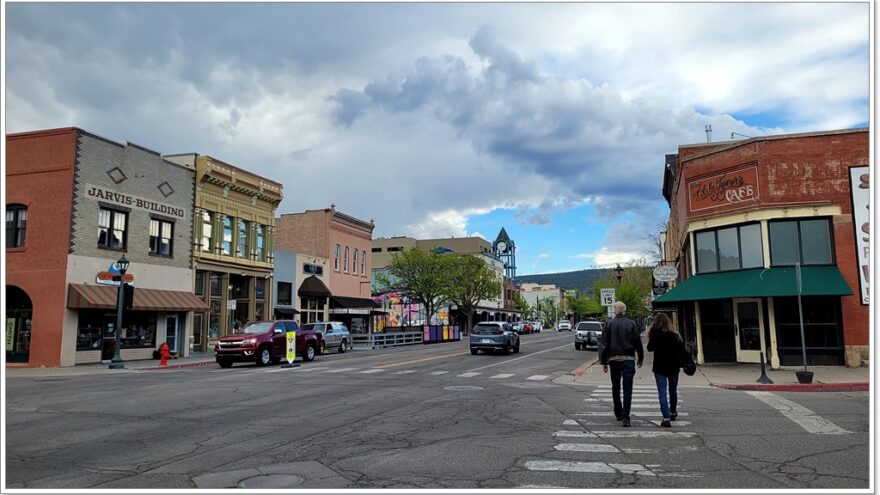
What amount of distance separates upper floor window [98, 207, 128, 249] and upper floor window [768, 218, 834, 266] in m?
25.6

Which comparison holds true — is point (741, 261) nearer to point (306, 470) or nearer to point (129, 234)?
point (306, 470)

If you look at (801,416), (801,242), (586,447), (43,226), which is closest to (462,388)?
(801,416)

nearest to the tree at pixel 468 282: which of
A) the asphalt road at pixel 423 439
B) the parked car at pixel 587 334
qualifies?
the parked car at pixel 587 334

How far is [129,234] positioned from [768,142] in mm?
25692

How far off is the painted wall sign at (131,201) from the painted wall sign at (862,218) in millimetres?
27614

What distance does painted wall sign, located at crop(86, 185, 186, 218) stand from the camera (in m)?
26.7

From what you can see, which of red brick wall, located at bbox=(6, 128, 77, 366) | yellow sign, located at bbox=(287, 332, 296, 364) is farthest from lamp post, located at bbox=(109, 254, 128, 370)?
yellow sign, located at bbox=(287, 332, 296, 364)

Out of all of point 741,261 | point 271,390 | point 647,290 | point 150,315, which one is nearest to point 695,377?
point 741,261

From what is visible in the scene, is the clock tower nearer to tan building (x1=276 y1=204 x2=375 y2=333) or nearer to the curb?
tan building (x1=276 y1=204 x2=375 y2=333)

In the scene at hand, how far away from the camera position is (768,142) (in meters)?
19.9

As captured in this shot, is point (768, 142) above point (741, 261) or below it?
above

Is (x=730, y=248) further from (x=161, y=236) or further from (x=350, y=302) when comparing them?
(x=350, y=302)

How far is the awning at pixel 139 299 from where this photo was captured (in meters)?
25.0

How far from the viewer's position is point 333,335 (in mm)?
34688
